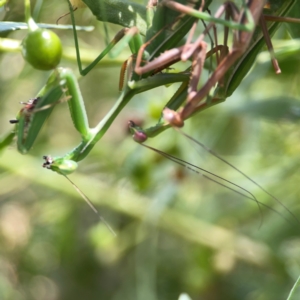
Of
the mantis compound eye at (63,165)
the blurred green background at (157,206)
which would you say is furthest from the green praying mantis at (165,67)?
the blurred green background at (157,206)

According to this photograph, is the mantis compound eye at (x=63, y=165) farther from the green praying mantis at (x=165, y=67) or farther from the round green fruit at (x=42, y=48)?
the round green fruit at (x=42, y=48)

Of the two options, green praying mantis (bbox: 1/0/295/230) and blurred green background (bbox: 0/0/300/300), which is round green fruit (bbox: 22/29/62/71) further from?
blurred green background (bbox: 0/0/300/300)

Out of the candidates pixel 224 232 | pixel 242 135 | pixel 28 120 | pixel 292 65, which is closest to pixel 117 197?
pixel 224 232

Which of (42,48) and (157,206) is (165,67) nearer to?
(42,48)

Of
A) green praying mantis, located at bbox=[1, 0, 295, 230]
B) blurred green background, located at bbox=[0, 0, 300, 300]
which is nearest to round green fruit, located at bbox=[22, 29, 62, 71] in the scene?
green praying mantis, located at bbox=[1, 0, 295, 230]

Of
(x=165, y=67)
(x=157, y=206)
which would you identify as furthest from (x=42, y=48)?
(x=157, y=206)
